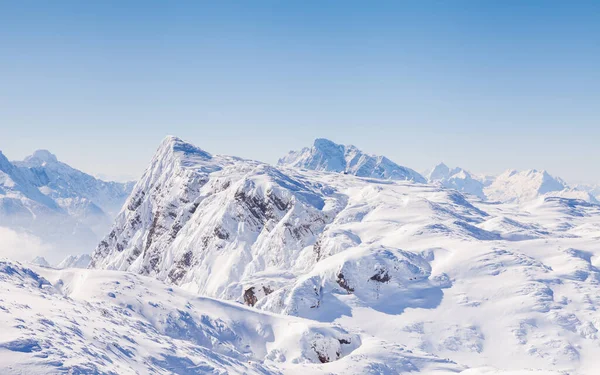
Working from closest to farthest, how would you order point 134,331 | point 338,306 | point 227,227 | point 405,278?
point 134,331 → point 338,306 → point 405,278 → point 227,227

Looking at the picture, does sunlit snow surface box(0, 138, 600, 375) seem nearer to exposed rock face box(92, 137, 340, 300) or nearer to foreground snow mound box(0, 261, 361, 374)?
foreground snow mound box(0, 261, 361, 374)

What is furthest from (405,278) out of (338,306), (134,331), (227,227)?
(227,227)

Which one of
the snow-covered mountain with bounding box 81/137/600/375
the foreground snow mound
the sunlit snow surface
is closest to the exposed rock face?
the snow-covered mountain with bounding box 81/137/600/375

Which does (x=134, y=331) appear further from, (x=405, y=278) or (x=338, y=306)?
(x=405, y=278)

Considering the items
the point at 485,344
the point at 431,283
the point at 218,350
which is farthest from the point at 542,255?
the point at 218,350

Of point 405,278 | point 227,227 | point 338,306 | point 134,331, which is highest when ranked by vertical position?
point 134,331

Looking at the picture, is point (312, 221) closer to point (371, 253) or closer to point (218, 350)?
point (371, 253)
